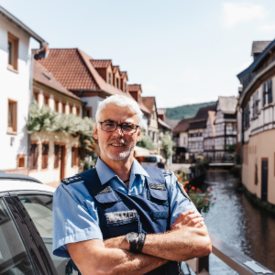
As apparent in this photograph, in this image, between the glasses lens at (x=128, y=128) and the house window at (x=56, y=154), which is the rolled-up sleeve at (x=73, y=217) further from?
the house window at (x=56, y=154)

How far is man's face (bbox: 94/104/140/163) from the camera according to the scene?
6.37 ft

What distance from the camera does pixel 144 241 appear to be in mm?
1677

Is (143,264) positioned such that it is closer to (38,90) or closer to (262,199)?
(262,199)

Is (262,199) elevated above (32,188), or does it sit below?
below

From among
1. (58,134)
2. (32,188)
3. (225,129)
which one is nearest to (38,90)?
(58,134)

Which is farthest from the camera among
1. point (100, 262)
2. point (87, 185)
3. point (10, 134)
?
point (10, 134)

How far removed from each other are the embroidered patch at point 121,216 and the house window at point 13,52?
14.5 m

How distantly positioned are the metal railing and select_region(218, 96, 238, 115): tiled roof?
56.6 metres

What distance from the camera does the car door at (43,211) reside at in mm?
2104

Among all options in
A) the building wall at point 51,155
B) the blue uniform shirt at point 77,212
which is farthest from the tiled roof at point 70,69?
the blue uniform shirt at point 77,212

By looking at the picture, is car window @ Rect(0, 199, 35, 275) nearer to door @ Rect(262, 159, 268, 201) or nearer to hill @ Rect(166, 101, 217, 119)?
door @ Rect(262, 159, 268, 201)

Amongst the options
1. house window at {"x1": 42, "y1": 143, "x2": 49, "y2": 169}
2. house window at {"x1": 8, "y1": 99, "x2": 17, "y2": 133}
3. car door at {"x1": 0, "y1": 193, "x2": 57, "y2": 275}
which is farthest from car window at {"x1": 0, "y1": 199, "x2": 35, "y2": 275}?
house window at {"x1": 42, "y1": 143, "x2": 49, "y2": 169}

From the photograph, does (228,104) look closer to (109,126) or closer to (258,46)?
(258,46)

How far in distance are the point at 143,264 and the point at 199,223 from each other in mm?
→ 394
